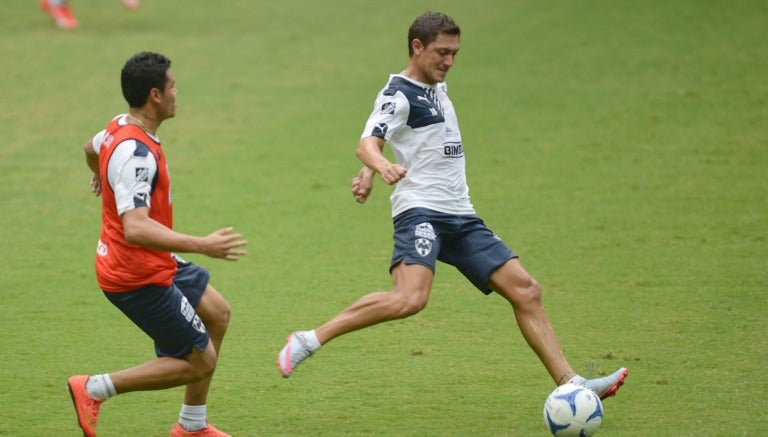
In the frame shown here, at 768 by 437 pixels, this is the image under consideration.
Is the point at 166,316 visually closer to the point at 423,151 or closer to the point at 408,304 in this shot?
the point at 408,304

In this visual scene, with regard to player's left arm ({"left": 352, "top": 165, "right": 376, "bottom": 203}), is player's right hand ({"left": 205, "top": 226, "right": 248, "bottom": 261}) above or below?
below

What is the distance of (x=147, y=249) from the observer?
6422 mm

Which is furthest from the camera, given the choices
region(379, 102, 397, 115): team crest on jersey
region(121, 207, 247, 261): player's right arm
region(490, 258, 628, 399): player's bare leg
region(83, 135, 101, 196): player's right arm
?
region(379, 102, 397, 115): team crest on jersey

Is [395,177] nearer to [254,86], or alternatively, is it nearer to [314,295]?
[314,295]

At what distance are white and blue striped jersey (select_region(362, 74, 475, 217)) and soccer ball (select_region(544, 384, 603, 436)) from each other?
140 centimetres

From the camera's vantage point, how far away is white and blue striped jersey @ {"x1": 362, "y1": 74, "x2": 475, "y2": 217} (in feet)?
24.3

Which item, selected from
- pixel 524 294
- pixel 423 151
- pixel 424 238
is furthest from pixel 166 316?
pixel 524 294

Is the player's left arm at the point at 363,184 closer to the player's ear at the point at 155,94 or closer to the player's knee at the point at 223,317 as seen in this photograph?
the player's knee at the point at 223,317

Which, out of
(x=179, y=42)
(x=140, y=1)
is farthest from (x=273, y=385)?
(x=140, y=1)

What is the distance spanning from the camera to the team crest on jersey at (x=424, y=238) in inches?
285

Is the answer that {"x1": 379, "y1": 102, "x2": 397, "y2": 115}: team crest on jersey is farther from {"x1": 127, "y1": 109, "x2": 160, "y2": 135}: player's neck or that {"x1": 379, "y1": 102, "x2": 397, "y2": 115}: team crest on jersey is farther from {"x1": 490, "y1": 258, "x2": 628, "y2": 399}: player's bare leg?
{"x1": 127, "y1": 109, "x2": 160, "y2": 135}: player's neck

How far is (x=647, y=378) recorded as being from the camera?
26.2 ft

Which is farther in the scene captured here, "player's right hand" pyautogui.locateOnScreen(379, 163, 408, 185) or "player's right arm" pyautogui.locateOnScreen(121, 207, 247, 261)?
"player's right hand" pyautogui.locateOnScreen(379, 163, 408, 185)

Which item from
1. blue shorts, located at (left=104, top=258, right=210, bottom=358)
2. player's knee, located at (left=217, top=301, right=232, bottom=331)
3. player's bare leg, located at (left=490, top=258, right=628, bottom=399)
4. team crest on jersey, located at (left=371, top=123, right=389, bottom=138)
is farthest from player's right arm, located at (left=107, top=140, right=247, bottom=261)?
player's bare leg, located at (left=490, top=258, right=628, bottom=399)
